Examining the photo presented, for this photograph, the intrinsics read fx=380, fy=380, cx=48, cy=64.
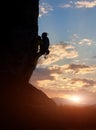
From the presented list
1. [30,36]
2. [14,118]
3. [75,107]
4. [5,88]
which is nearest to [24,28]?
[30,36]

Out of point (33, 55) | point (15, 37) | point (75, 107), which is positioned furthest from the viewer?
point (75, 107)

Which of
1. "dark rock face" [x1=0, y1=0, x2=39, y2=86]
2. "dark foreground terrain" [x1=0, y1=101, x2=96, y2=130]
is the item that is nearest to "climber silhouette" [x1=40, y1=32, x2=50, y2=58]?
"dark rock face" [x1=0, y1=0, x2=39, y2=86]

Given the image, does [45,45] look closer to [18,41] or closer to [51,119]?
[18,41]

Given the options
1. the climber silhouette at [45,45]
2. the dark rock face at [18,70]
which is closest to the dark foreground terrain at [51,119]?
the dark rock face at [18,70]

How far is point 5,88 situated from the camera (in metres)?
52.9

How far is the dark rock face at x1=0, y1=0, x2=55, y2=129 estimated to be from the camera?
5256 centimetres

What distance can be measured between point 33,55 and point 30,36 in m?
3.59

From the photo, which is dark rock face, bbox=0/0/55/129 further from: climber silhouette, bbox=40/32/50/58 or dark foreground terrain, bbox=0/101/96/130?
climber silhouette, bbox=40/32/50/58

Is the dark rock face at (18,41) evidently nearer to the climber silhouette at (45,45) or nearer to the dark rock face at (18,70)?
the dark rock face at (18,70)

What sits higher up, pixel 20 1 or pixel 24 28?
pixel 20 1

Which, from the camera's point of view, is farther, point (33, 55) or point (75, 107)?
point (75, 107)

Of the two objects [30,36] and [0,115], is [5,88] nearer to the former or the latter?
[0,115]

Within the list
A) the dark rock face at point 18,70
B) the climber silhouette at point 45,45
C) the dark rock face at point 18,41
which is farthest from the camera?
the climber silhouette at point 45,45

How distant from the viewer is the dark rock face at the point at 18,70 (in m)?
52.6
